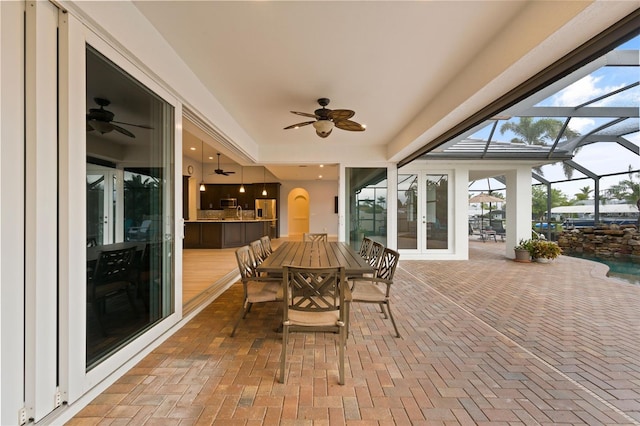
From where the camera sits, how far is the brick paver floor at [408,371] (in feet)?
5.04

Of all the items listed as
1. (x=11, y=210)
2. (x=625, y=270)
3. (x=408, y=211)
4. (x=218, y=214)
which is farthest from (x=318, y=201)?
(x=11, y=210)

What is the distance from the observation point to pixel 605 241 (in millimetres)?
7926

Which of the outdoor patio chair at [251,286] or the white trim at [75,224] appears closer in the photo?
the white trim at [75,224]

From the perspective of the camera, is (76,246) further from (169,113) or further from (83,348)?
(169,113)

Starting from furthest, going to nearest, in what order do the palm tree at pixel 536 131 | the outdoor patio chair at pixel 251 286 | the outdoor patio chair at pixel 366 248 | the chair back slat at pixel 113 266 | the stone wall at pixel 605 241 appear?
the stone wall at pixel 605 241 → the palm tree at pixel 536 131 → the outdoor patio chair at pixel 366 248 → the outdoor patio chair at pixel 251 286 → the chair back slat at pixel 113 266

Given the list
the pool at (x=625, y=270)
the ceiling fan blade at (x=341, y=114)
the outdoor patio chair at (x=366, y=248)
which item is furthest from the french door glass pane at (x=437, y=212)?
the ceiling fan blade at (x=341, y=114)

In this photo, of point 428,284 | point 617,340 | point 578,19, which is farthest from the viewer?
point 428,284

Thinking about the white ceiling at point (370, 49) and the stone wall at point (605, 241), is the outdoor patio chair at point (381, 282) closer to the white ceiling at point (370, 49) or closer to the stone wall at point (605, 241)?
the white ceiling at point (370, 49)

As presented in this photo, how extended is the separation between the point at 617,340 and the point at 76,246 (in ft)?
14.5

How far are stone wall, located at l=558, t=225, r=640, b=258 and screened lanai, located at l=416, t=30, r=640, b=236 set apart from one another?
608 mm

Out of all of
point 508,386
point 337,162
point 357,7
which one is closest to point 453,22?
point 357,7

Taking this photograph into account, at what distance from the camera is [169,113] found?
100 inches

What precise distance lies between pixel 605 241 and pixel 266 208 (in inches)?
455

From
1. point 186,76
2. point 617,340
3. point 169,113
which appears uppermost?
point 186,76
